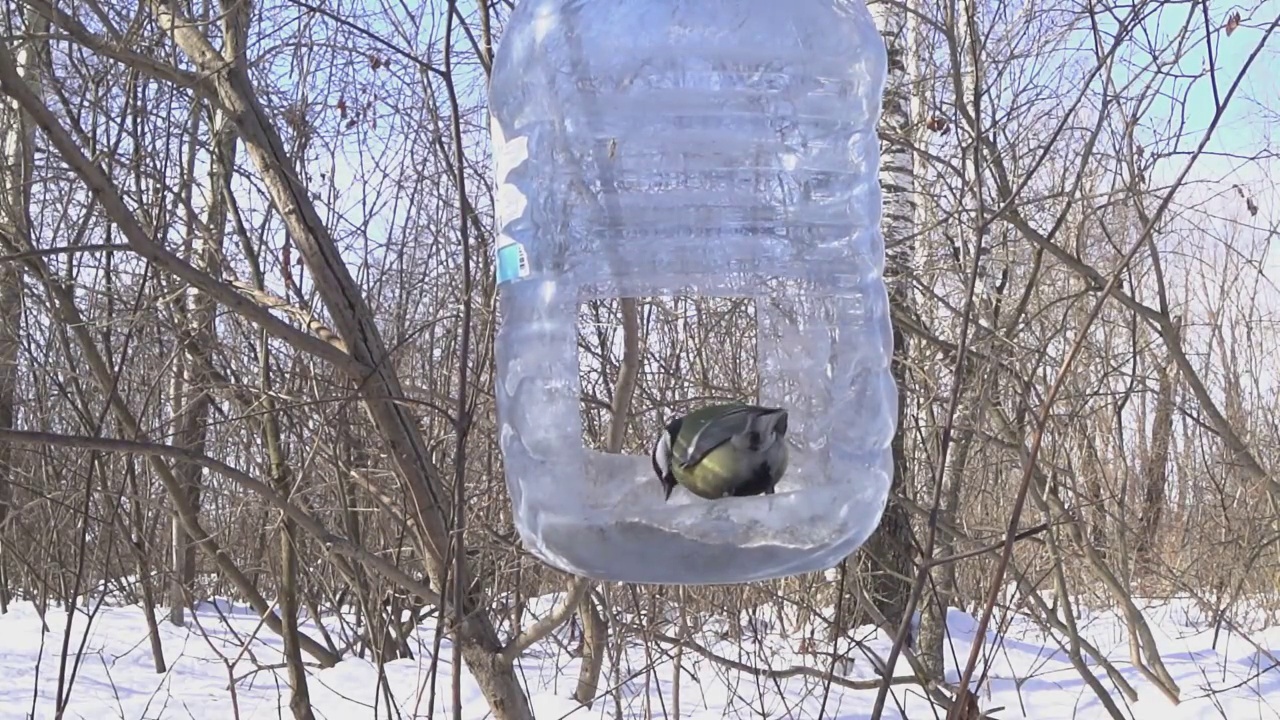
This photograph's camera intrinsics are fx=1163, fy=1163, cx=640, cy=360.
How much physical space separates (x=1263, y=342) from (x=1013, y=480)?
12.3 ft

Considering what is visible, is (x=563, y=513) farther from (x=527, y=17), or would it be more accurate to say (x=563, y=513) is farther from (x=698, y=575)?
(x=527, y=17)

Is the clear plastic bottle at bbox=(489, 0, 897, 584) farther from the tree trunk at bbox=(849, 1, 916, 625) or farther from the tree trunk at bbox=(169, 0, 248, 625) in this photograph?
the tree trunk at bbox=(849, 1, 916, 625)

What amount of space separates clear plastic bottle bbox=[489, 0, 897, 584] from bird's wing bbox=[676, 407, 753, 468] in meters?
0.15

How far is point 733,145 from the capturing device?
1474mm

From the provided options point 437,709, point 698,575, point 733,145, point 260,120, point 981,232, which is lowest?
point 437,709

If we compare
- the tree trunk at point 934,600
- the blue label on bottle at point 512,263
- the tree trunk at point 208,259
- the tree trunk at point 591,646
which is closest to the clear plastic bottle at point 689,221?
the blue label on bottle at point 512,263

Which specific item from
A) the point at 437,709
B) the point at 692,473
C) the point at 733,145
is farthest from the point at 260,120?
the point at 437,709

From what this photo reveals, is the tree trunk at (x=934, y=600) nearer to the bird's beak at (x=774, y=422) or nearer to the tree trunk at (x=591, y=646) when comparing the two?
the tree trunk at (x=591, y=646)

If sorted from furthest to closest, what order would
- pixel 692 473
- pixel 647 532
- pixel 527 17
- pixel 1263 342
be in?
pixel 1263 342 → pixel 527 17 → pixel 647 532 → pixel 692 473

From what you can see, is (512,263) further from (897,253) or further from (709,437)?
(897,253)

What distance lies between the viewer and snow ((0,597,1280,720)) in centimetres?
317

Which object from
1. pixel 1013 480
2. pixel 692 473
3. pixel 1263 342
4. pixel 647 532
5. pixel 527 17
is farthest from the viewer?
pixel 1263 342

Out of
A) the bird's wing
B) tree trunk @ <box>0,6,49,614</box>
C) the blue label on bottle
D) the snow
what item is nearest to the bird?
the bird's wing

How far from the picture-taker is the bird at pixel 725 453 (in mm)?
1000
